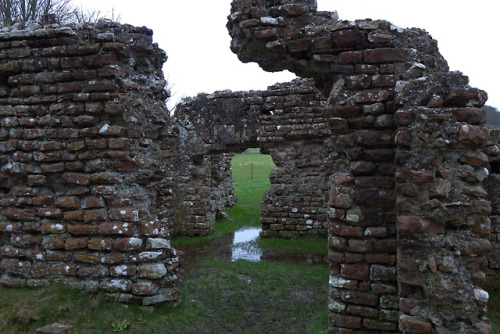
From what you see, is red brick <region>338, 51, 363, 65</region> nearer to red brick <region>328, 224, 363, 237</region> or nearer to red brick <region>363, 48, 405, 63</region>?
red brick <region>363, 48, 405, 63</region>

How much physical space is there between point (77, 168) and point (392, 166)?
3440 millimetres

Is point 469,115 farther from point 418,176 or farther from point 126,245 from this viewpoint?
point 126,245

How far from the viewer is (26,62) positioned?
4090mm

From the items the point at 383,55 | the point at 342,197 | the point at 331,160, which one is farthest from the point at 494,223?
the point at 383,55

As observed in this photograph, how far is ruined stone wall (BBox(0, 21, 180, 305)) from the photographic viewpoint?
12.9 ft

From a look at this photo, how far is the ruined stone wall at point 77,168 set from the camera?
3.92m

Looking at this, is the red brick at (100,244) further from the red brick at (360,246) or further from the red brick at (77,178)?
the red brick at (360,246)

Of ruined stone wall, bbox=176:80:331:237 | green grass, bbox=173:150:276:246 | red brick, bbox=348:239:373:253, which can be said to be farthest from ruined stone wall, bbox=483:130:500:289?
green grass, bbox=173:150:276:246

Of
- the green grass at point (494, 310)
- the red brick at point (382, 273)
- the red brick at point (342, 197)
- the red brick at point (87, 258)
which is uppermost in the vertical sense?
the red brick at point (342, 197)

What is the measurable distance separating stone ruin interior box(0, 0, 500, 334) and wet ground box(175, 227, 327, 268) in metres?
3.01

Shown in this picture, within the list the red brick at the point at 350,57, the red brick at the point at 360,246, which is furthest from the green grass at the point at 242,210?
the red brick at the point at 350,57

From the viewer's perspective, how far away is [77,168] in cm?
400

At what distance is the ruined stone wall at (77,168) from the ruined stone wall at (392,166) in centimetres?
163

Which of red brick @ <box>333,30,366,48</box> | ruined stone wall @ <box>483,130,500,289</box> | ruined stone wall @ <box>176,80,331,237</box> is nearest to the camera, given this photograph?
red brick @ <box>333,30,366,48</box>
